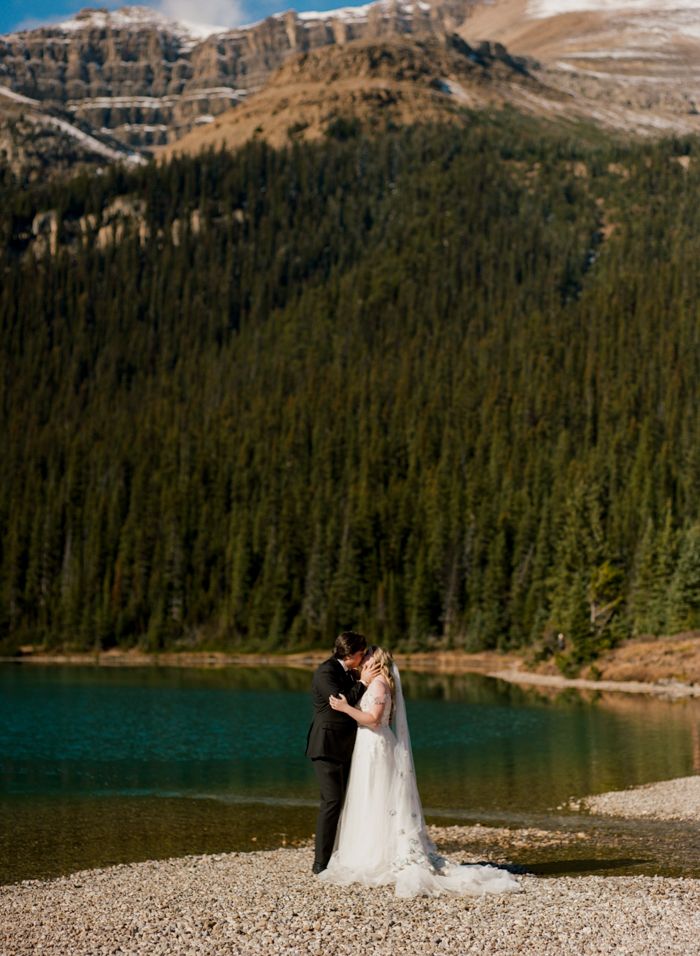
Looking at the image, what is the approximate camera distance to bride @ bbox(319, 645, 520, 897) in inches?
611

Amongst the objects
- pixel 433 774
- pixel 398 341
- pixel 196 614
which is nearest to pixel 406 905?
pixel 433 774

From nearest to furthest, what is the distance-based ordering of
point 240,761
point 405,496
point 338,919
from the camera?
point 338,919 < point 240,761 < point 405,496

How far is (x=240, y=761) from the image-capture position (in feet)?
132

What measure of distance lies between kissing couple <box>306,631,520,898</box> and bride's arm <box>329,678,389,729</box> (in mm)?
16

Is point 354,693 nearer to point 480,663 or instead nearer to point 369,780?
point 369,780

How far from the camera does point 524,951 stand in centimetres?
1295

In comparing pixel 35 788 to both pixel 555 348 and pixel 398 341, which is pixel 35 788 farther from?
pixel 398 341

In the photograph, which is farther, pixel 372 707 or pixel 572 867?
pixel 572 867

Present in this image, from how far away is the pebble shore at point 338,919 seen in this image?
13.3 m

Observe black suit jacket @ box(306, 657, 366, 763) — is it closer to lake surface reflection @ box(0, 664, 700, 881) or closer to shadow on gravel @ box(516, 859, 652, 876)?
shadow on gravel @ box(516, 859, 652, 876)

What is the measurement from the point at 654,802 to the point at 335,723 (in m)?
15.1

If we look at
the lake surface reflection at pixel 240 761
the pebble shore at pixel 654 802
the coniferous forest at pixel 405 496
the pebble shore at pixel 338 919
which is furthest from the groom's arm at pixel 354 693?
the coniferous forest at pixel 405 496

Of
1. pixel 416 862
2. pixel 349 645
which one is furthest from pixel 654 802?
pixel 349 645

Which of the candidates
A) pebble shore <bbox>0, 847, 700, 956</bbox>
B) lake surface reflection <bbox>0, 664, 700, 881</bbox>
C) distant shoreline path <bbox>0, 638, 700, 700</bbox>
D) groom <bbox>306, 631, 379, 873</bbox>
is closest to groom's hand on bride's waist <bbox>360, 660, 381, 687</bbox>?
groom <bbox>306, 631, 379, 873</bbox>
